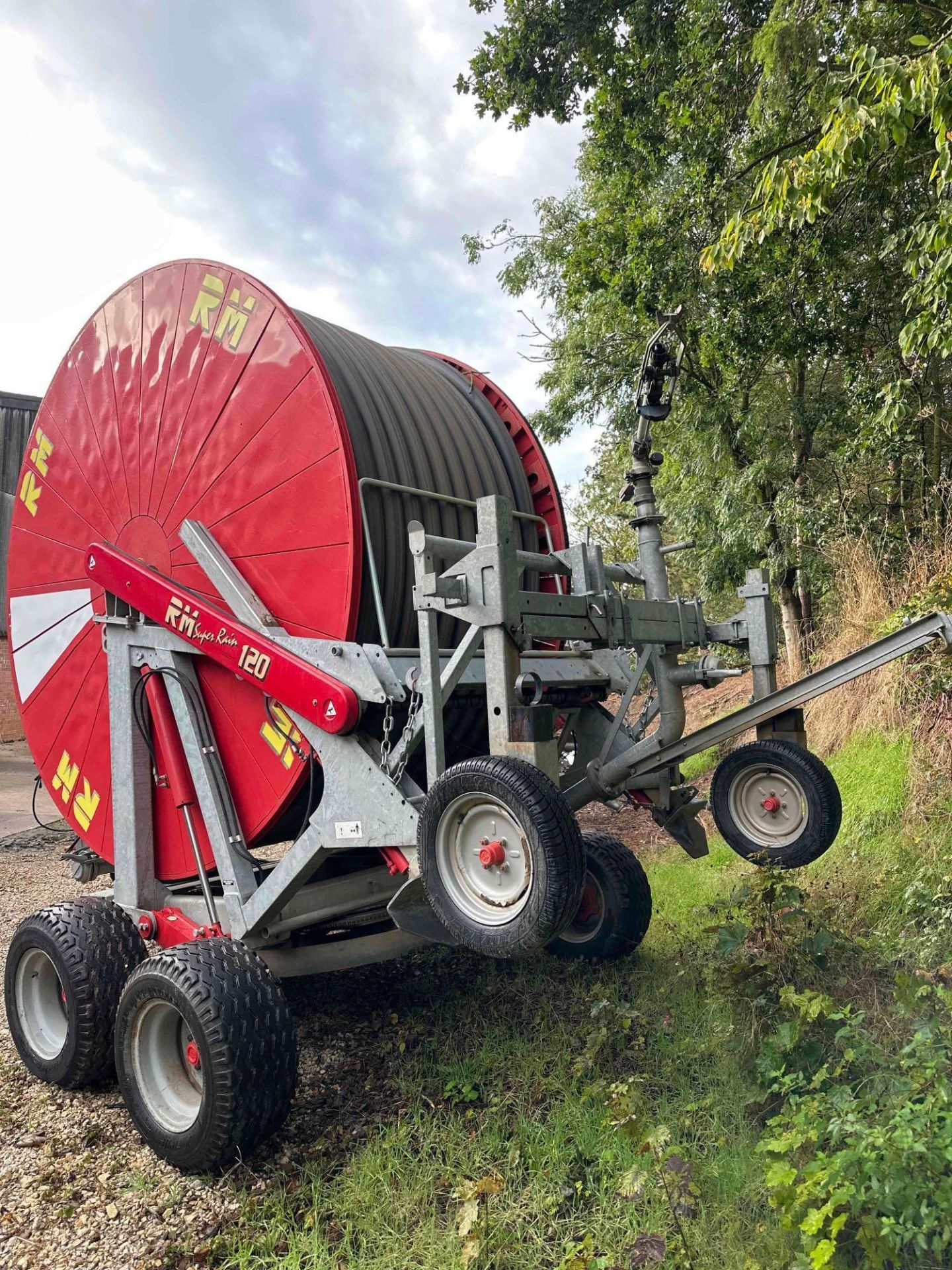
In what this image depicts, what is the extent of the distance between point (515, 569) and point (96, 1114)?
3.01 m

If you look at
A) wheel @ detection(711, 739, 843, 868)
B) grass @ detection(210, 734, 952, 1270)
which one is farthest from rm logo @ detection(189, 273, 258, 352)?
grass @ detection(210, 734, 952, 1270)

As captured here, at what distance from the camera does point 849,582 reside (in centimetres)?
856

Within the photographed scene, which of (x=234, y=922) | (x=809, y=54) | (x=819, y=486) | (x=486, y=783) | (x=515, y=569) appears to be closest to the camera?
(x=486, y=783)

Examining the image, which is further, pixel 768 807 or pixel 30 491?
pixel 30 491

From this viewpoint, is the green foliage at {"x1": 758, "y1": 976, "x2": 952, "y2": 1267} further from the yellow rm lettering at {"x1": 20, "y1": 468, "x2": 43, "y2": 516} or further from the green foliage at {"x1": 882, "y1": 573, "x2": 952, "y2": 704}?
the yellow rm lettering at {"x1": 20, "y1": 468, "x2": 43, "y2": 516}

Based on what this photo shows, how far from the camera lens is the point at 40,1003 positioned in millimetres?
4340

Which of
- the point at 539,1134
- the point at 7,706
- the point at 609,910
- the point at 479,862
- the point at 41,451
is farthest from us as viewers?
the point at 7,706

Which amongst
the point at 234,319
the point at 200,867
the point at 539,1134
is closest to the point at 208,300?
the point at 234,319

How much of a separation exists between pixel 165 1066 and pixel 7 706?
14.9 meters

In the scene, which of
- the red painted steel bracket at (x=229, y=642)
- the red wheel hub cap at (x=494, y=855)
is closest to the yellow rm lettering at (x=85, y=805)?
the red painted steel bracket at (x=229, y=642)

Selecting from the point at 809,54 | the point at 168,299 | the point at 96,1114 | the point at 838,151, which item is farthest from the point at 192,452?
the point at 809,54

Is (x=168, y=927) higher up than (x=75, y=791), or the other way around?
(x=75, y=791)

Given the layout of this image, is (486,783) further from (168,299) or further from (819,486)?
(819,486)

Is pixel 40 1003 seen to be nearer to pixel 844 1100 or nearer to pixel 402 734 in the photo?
pixel 402 734
